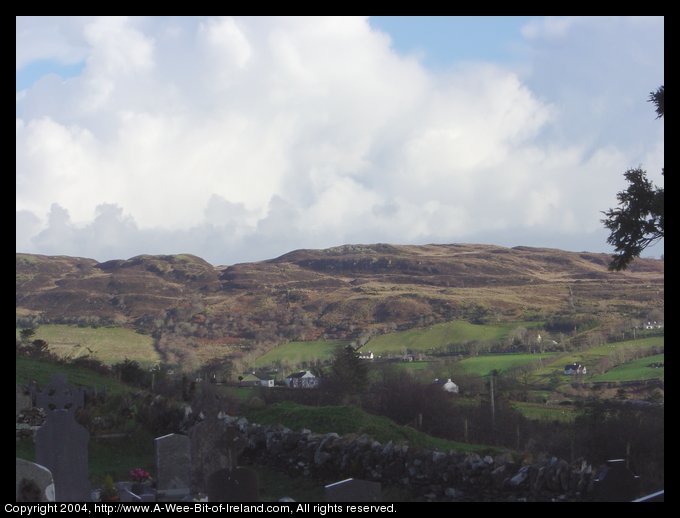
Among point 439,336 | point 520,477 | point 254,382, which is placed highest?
point 520,477

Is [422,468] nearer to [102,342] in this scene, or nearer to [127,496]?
[127,496]

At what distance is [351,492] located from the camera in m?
9.53

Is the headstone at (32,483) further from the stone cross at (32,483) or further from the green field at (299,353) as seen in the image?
the green field at (299,353)

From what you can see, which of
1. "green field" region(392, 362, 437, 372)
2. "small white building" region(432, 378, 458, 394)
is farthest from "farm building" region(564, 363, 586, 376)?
"small white building" region(432, 378, 458, 394)

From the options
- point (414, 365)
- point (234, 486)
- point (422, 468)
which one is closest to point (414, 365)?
point (414, 365)

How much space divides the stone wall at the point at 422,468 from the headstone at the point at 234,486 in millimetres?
3135

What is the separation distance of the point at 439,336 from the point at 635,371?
57.9 ft

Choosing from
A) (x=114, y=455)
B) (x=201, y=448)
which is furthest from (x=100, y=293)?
(x=201, y=448)

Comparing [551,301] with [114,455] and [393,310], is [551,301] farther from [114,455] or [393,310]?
[114,455]

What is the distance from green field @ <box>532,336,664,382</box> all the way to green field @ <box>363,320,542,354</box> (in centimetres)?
644

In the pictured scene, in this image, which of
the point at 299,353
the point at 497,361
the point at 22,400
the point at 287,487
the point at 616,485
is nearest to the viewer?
the point at 616,485
